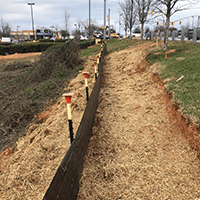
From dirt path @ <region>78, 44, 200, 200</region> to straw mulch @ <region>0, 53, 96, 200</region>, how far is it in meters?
0.79

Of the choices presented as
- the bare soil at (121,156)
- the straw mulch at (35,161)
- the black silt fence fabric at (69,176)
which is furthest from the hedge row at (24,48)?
the black silt fence fabric at (69,176)

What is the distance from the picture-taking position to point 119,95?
889 cm

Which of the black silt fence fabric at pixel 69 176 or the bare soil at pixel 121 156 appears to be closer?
the black silt fence fabric at pixel 69 176

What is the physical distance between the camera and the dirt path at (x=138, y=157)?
3.92 metres

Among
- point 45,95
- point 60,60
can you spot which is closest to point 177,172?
point 45,95

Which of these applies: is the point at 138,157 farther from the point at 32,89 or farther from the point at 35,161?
the point at 32,89

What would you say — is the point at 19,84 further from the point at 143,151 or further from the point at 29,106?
the point at 143,151

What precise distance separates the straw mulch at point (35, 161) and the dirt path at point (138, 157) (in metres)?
0.79

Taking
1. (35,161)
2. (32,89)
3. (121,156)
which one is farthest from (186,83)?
(32,89)

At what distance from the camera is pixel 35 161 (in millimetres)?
4727

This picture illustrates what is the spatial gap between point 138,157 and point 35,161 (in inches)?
104

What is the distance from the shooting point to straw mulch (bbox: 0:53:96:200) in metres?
4.05

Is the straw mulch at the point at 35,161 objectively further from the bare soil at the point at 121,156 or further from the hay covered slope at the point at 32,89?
the hay covered slope at the point at 32,89

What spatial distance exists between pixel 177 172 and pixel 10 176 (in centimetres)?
401
